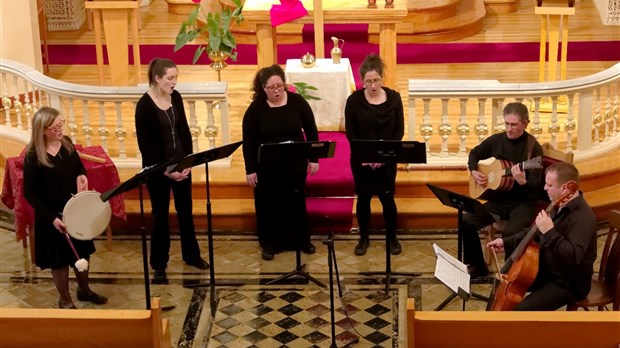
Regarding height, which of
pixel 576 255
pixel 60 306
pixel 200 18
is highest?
pixel 200 18

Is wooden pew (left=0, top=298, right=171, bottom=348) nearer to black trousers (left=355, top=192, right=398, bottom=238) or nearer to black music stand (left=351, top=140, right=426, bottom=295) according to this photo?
black music stand (left=351, top=140, right=426, bottom=295)

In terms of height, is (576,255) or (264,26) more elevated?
(264,26)

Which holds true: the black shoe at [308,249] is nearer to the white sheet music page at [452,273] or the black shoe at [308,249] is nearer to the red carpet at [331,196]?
the red carpet at [331,196]

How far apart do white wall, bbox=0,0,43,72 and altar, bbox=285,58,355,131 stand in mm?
2995

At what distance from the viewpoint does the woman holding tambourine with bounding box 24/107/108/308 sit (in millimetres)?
7289

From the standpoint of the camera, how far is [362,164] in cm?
820

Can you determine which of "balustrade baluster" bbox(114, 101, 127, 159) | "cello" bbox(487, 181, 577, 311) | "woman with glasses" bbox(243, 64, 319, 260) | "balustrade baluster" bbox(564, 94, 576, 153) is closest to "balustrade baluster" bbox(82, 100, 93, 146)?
"balustrade baluster" bbox(114, 101, 127, 159)

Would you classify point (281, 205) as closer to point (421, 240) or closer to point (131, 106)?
point (421, 240)

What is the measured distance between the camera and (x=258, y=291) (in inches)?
316

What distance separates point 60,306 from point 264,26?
3712mm

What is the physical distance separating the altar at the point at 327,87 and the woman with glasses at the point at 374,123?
67.3 inches

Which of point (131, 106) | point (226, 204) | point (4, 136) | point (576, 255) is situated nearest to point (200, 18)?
point (131, 106)

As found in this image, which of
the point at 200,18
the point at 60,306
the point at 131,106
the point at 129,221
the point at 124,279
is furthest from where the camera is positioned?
the point at 200,18

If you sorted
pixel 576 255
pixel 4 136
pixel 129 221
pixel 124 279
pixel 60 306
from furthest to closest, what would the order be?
pixel 4 136
pixel 129 221
pixel 124 279
pixel 60 306
pixel 576 255
